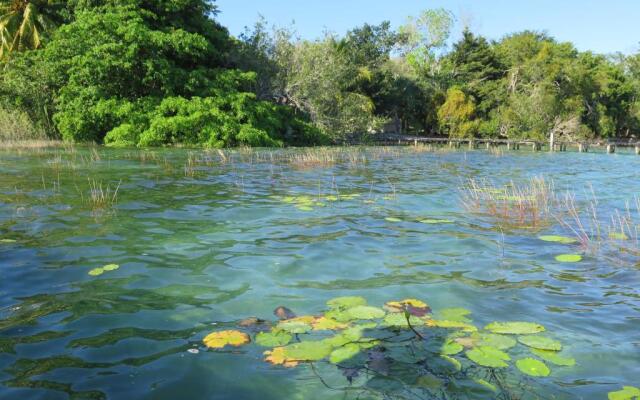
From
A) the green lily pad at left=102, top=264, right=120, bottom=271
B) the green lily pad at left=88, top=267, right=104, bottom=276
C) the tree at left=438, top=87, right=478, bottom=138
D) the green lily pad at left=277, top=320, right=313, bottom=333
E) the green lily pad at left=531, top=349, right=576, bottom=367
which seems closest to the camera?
the green lily pad at left=531, top=349, right=576, bottom=367

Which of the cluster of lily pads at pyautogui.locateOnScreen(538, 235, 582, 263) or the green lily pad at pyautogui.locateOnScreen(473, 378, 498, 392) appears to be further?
the cluster of lily pads at pyautogui.locateOnScreen(538, 235, 582, 263)

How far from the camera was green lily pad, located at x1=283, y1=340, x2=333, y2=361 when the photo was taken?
3139mm

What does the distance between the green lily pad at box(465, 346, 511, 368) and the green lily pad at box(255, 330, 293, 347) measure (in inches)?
49.6

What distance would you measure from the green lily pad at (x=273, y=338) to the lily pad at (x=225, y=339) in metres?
0.09

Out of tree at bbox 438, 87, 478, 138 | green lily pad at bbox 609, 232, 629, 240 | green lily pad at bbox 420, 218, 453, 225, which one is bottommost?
green lily pad at bbox 609, 232, 629, 240

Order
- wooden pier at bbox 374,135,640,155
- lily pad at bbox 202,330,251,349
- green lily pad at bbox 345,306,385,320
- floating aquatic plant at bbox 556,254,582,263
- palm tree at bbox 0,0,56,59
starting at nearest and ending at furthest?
lily pad at bbox 202,330,251,349, green lily pad at bbox 345,306,385,320, floating aquatic plant at bbox 556,254,582,263, palm tree at bbox 0,0,56,59, wooden pier at bbox 374,135,640,155

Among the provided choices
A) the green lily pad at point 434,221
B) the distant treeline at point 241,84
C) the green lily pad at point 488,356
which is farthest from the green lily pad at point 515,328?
the distant treeline at point 241,84

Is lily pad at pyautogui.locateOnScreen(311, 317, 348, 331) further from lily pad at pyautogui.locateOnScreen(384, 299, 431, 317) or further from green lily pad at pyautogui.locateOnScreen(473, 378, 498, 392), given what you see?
green lily pad at pyautogui.locateOnScreen(473, 378, 498, 392)

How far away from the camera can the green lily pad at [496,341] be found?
3.43m

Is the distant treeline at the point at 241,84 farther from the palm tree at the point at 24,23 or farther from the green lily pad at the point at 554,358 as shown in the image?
the green lily pad at the point at 554,358

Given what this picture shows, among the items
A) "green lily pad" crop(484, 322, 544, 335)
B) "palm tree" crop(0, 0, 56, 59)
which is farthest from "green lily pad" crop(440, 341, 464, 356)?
"palm tree" crop(0, 0, 56, 59)

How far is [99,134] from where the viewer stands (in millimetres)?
26922

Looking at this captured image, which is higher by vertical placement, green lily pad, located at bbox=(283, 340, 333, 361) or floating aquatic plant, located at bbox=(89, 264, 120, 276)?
floating aquatic plant, located at bbox=(89, 264, 120, 276)

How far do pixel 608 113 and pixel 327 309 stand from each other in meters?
52.8
